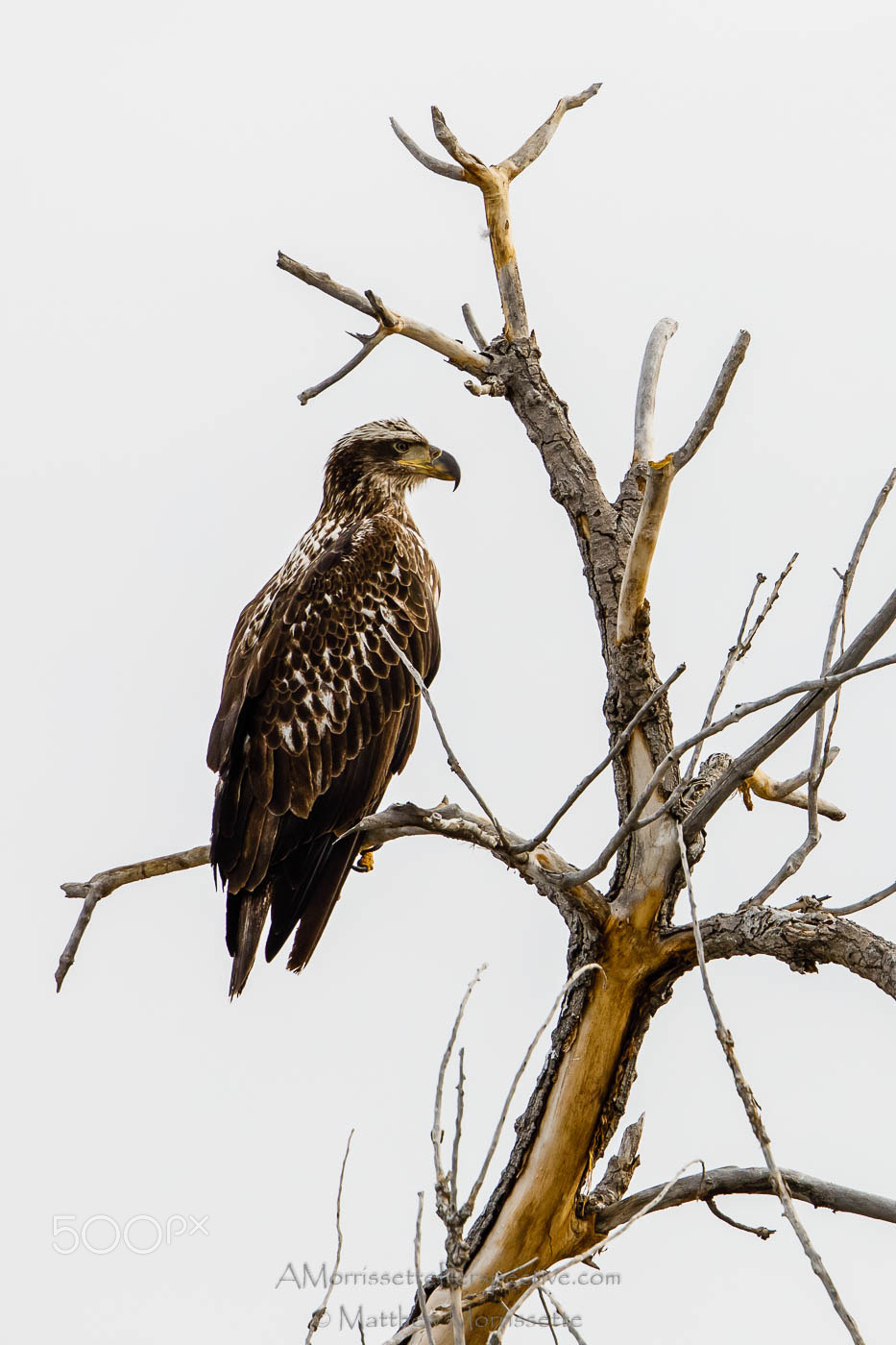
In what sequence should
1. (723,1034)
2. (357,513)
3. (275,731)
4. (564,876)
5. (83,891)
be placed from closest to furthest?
(723,1034)
(564,876)
(83,891)
(275,731)
(357,513)

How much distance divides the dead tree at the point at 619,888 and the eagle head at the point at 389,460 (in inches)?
44.0

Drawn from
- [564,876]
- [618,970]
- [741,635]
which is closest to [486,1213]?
[618,970]

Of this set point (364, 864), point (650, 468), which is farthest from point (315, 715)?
point (650, 468)

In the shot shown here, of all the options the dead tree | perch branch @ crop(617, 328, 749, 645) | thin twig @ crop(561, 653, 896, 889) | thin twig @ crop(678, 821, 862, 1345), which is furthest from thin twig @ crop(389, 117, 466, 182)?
thin twig @ crop(678, 821, 862, 1345)

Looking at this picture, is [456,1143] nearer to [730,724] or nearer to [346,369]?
[730,724]

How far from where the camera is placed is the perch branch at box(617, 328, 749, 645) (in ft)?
→ 10.8

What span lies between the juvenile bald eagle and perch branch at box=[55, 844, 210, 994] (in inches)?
8.6

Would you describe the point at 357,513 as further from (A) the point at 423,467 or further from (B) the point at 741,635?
(B) the point at 741,635

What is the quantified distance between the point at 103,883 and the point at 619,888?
147cm

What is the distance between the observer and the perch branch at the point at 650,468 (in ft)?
10.8

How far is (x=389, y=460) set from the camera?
5516mm

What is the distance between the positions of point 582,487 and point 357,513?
4.69 feet

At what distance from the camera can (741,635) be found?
138 inches

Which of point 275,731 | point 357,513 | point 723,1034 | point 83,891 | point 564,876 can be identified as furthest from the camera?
point 357,513
